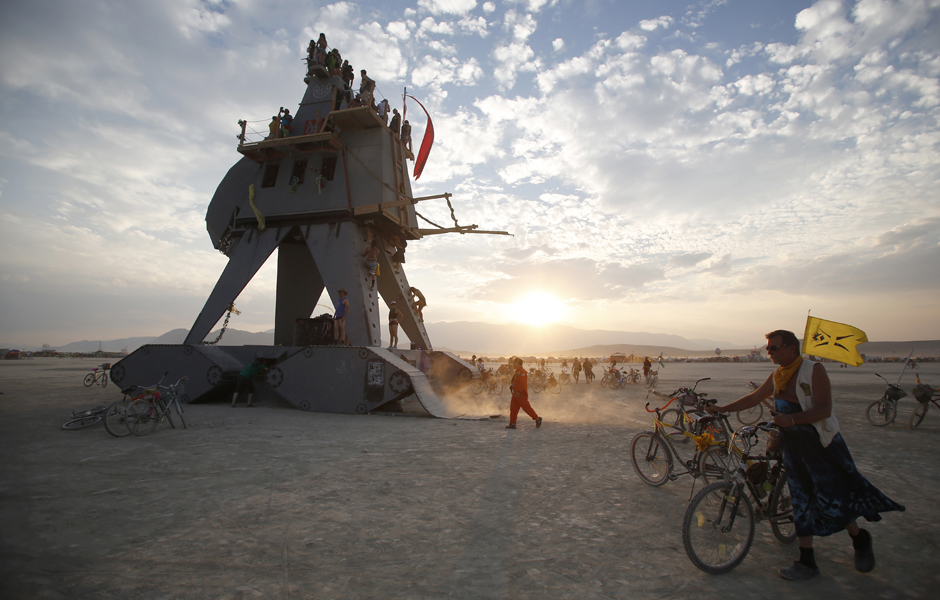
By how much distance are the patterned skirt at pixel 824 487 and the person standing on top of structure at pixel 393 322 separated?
12050 millimetres

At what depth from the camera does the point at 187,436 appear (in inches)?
303

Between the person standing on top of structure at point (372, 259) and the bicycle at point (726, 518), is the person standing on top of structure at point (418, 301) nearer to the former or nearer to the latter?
the person standing on top of structure at point (372, 259)

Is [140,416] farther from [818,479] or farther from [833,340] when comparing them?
[833,340]

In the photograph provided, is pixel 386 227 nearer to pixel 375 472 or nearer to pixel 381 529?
pixel 375 472

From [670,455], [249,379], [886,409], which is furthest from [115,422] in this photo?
[886,409]

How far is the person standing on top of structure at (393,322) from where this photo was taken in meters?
14.6

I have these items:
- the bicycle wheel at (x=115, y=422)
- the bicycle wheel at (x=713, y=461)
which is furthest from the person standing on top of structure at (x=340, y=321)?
the bicycle wheel at (x=713, y=461)

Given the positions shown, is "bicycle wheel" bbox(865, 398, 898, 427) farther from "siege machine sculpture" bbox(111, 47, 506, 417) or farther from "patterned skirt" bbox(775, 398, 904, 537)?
"siege machine sculpture" bbox(111, 47, 506, 417)

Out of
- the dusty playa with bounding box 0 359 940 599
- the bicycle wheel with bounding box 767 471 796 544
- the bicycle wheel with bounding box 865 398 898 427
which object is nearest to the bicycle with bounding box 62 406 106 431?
the dusty playa with bounding box 0 359 940 599

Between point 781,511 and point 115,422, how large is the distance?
9978mm

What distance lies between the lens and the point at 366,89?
14914mm

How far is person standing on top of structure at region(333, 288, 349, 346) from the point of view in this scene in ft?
41.2

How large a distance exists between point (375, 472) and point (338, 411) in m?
6.11

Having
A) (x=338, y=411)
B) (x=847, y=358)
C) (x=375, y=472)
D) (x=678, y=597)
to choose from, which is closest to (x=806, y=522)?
(x=678, y=597)
